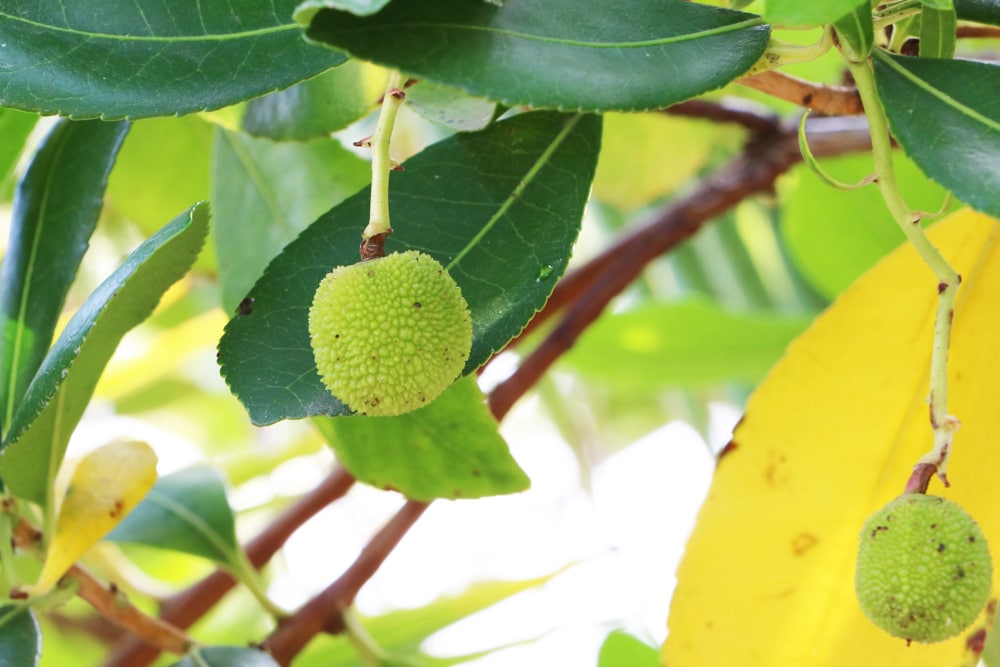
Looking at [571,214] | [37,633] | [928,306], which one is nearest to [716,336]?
[928,306]

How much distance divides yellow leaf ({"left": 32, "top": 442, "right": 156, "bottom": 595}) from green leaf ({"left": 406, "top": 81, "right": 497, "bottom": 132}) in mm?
306

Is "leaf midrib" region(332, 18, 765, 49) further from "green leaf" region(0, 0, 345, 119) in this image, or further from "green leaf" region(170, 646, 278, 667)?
"green leaf" region(170, 646, 278, 667)

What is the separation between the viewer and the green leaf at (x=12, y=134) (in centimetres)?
77

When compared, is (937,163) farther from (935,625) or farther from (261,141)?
(261,141)

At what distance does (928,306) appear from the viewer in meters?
0.80

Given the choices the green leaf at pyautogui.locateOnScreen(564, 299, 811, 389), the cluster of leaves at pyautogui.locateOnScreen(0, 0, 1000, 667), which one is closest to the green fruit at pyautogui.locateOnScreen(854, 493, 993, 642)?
the cluster of leaves at pyautogui.locateOnScreen(0, 0, 1000, 667)

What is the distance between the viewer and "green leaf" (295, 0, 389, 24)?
1.49 feet

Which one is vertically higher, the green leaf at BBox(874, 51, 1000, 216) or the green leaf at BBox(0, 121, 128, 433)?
the green leaf at BBox(0, 121, 128, 433)

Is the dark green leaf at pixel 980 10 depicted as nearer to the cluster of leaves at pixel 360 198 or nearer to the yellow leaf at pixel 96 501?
the cluster of leaves at pixel 360 198

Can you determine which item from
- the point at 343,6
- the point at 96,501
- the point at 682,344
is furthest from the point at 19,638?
the point at 682,344

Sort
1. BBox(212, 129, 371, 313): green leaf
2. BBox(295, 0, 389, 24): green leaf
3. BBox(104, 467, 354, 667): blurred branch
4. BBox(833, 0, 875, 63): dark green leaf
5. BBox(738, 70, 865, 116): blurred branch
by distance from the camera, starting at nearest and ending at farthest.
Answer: BBox(295, 0, 389, 24): green leaf
BBox(833, 0, 875, 63): dark green leaf
BBox(738, 70, 865, 116): blurred branch
BBox(212, 129, 371, 313): green leaf
BBox(104, 467, 354, 667): blurred branch

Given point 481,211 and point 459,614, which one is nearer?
point 481,211

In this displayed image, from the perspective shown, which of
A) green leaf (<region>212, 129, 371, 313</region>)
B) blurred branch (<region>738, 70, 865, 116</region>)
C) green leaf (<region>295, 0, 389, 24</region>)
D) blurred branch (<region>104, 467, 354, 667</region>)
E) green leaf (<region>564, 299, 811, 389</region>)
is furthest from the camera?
green leaf (<region>564, 299, 811, 389</region>)

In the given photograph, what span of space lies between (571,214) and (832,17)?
192mm
